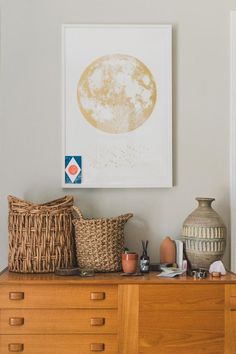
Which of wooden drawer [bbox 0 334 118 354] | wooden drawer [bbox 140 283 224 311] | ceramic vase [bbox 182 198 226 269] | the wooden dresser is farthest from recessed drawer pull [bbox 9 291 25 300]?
ceramic vase [bbox 182 198 226 269]

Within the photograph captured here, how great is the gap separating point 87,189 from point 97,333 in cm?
78

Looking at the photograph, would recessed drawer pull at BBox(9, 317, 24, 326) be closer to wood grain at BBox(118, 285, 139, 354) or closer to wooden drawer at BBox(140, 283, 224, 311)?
wood grain at BBox(118, 285, 139, 354)

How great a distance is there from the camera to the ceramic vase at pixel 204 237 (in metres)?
2.71

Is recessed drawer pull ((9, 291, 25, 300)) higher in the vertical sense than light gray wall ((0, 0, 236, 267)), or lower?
lower

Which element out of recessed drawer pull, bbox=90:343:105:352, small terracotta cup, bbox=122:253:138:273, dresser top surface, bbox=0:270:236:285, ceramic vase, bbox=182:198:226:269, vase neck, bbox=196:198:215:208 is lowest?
recessed drawer pull, bbox=90:343:105:352

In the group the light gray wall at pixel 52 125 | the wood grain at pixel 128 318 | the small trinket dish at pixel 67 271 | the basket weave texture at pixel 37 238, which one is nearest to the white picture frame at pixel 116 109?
the light gray wall at pixel 52 125

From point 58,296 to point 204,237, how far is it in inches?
30.1

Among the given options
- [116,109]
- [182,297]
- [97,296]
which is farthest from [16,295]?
[116,109]

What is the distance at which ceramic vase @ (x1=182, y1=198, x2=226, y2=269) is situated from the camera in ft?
8.90

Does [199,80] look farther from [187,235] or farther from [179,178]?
[187,235]

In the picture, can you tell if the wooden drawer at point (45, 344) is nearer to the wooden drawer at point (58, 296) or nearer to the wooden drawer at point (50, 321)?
the wooden drawer at point (50, 321)

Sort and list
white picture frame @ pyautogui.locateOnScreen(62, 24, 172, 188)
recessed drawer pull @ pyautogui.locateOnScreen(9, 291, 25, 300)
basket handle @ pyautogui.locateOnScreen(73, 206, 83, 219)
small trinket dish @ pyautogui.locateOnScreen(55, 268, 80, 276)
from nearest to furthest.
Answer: recessed drawer pull @ pyautogui.locateOnScreen(9, 291, 25, 300) < small trinket dish @ pyautogui.locateOnScreen(55, 268, 80, 276) < basket handle @ pyautogui.locateOnScreen(73, 206, 83, 219) < white picture frame @ pyautogui.locateOnScreen(62, 24, 172, 188)

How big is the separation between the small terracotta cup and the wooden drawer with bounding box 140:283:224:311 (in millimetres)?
172

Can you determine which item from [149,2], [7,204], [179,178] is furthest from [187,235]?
[149,2]
